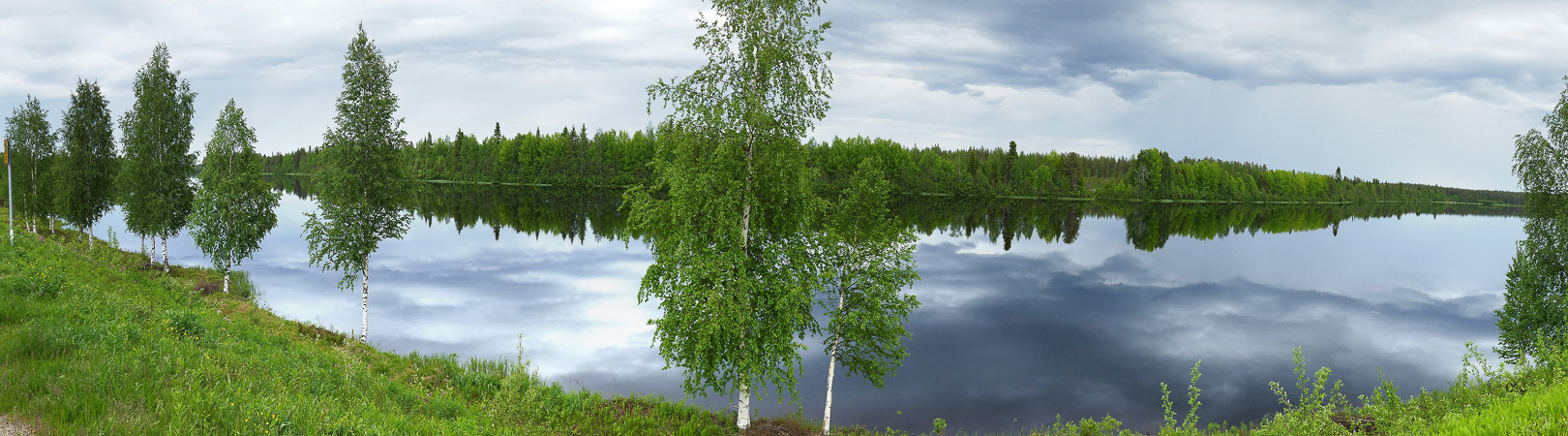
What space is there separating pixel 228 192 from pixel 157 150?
8.75 m

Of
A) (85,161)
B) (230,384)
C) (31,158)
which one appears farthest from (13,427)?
(31,158)

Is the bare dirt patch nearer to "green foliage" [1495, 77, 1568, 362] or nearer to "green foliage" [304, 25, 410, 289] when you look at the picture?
"green foliage" [304, 25, 410, 289]

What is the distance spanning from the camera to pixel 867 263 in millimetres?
18734

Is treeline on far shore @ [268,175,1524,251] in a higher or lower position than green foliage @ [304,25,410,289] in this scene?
lower

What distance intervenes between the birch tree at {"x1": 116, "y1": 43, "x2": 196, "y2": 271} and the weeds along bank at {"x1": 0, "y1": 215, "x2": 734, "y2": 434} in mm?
12645

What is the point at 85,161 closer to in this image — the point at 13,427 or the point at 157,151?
the point at 157,151

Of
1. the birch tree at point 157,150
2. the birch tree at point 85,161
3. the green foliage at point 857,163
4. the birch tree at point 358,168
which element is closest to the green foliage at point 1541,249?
the birch tree at point 358,168

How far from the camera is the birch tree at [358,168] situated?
1096 inches

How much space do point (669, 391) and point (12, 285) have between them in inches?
695

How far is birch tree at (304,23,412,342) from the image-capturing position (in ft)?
91.4

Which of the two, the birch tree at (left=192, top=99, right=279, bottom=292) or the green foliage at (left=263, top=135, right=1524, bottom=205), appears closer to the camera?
the birch tree at (left=192, top=99, right=279, bottom=292)

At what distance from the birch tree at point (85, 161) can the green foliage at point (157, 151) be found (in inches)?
375

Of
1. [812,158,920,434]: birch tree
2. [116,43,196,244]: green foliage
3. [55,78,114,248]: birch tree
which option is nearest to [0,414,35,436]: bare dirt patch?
[812,158,920,434]: birch tree

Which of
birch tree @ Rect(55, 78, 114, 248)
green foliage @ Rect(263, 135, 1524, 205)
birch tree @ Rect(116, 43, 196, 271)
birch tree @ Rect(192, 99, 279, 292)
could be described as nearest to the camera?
birch tree @ Rect(192, 99, 279, 292)
